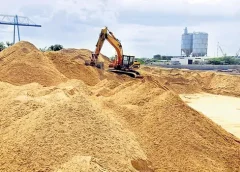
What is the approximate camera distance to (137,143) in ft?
31.1

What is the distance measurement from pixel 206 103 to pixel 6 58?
1500cm

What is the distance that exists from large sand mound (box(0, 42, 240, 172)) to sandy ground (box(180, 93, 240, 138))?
6.14 m

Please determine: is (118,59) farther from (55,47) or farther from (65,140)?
(55,47)

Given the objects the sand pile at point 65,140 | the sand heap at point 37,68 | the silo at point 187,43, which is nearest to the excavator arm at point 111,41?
the sand heap at point 37,68

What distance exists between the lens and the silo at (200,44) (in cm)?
11912

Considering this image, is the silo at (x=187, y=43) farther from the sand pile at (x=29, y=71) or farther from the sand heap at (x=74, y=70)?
the sand pile at (x=29, y=71)

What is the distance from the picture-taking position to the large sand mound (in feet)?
25.5

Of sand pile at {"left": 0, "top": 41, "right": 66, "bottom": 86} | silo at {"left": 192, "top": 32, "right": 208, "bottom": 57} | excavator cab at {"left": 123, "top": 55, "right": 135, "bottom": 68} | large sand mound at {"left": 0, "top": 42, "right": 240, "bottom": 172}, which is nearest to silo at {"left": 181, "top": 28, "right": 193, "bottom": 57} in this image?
silo at {"left": 192, "top": 32, "right": 208, "bottom": 57}

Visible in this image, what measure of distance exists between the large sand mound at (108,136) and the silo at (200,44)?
109 m

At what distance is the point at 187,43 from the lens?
411 ft

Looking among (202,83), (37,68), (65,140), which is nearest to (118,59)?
(37,68)

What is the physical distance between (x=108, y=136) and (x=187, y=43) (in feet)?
393

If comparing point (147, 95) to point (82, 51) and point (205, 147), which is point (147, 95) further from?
Result: point (82, 51)

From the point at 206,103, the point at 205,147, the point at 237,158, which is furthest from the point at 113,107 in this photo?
the point at 206,103
